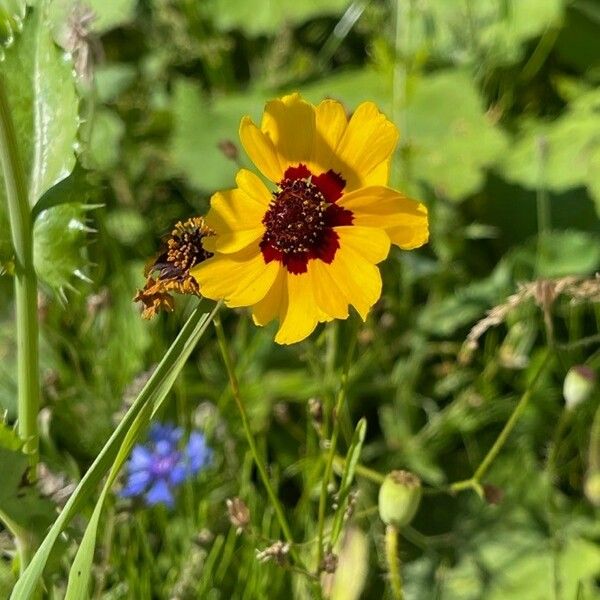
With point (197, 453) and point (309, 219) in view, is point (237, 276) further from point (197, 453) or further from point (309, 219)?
point (197, 453)

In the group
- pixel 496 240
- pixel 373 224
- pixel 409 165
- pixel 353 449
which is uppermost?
pixel 373 224

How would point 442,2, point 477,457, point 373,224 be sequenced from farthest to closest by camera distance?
point 442,2
point 477,457
point 373,224

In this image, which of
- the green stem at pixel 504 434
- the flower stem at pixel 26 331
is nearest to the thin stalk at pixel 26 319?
the flower stem at pixel 26 331

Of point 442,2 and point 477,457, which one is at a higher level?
point 442,2

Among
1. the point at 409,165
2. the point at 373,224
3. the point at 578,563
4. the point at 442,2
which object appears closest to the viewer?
the point at 373,224

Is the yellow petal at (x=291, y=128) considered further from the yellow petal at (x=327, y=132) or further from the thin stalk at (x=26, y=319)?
the thin stalk at (x=26, y=319)

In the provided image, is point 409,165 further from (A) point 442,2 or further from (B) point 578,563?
(B) point 578,563

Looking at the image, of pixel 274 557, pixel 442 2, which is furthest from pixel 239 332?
pixel 442 2
